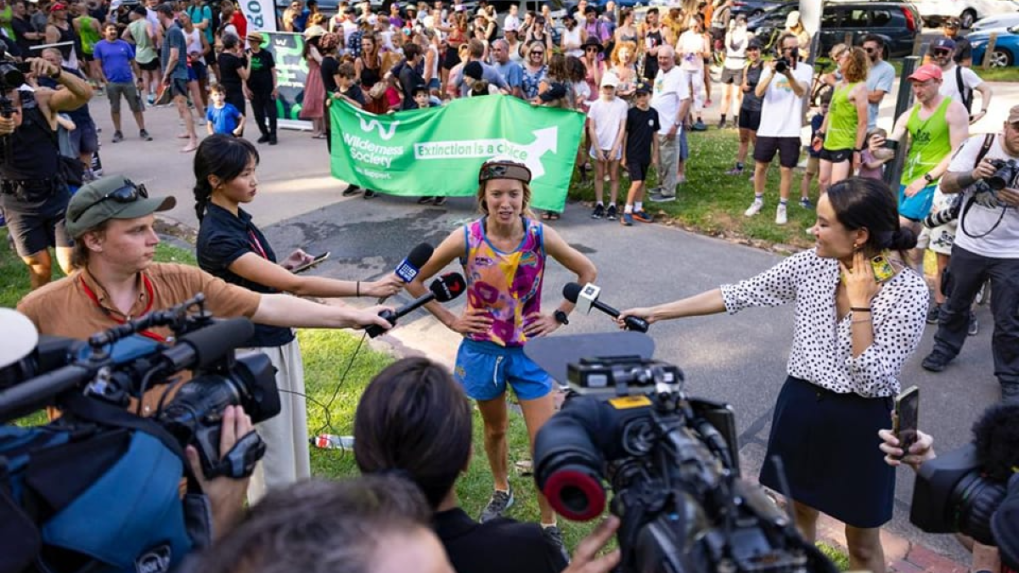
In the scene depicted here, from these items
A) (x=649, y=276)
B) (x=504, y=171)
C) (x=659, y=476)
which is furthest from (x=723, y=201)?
(x=659, y=476)

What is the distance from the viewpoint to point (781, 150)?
28.9 feet

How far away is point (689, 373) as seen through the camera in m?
5.71

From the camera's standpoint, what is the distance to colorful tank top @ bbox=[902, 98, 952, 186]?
6.43 metres

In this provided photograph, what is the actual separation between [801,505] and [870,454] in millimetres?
408

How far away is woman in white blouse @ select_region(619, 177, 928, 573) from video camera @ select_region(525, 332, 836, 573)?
1.52 meters

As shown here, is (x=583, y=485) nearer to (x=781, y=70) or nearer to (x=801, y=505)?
(x=801, y=505)

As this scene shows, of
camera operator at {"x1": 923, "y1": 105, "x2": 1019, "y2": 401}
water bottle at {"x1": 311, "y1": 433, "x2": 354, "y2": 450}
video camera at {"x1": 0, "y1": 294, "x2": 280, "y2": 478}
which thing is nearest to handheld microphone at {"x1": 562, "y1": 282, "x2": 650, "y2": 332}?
video camera at {"x1": 0, "y1": 294, "x2": 280, "y2": 478}

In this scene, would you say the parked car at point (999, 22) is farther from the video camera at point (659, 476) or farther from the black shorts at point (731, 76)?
the video camera at point (659, 476)

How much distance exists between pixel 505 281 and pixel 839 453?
5.77 ft

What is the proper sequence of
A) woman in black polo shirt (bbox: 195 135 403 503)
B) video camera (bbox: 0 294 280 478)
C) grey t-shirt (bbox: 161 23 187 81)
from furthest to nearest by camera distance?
grey t-shirt (bbox: 161 23 187 81), woman in black polo shirt (bbox: 195 135 403 503), video camera (bbox: 0 294 280 478)

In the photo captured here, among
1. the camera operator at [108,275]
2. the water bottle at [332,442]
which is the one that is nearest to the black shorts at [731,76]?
the water bottle at [332,442]

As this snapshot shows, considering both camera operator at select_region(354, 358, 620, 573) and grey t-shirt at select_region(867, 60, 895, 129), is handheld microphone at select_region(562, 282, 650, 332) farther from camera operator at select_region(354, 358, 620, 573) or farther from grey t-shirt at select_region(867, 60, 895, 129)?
grey t-shirt at select_region(867, 60, 895, 129)

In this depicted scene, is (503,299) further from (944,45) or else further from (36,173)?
(944,45)

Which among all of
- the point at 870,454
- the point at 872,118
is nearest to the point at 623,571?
the point at 870,454
